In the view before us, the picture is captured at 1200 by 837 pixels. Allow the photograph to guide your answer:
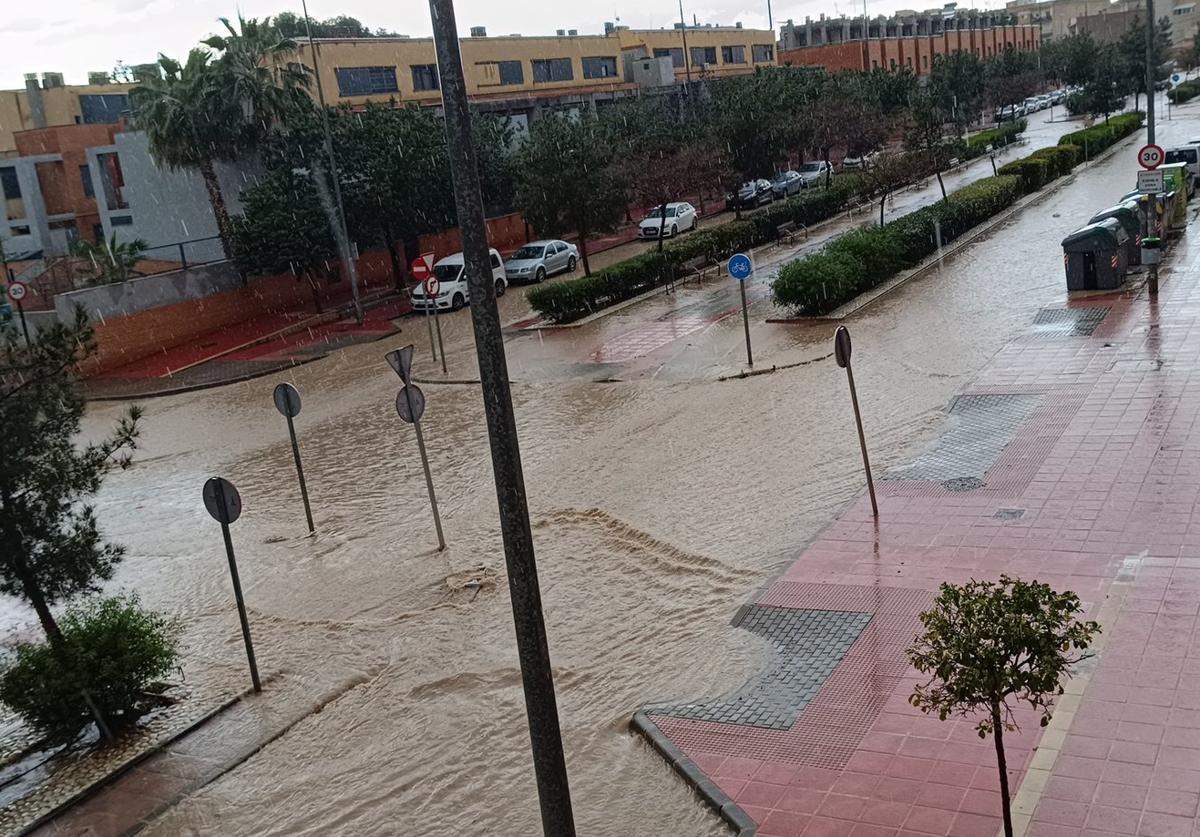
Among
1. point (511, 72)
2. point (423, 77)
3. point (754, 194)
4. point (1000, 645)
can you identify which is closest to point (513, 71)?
point (511, 72)

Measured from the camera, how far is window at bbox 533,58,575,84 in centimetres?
5462

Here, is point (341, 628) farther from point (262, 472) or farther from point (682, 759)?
point (262, 472)

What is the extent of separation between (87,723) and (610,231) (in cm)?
2422

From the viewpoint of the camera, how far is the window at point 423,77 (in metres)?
47.5

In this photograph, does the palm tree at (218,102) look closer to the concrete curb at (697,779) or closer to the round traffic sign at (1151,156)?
the round traffic sign at (1151,156)

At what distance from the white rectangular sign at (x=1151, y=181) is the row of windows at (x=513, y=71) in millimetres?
21667

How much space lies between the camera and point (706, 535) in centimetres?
1186

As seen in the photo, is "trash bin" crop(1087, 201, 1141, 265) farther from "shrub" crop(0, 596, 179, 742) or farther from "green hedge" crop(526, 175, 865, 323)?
"shrub" crop(0, 596, 179, 742)

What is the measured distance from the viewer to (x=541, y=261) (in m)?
33.6

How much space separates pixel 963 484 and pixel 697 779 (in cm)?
576

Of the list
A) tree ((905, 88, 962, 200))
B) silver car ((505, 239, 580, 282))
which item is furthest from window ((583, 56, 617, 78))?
silver car ((505, 239, 580, 282))

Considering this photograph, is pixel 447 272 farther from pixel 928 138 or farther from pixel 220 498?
pixel 220 498

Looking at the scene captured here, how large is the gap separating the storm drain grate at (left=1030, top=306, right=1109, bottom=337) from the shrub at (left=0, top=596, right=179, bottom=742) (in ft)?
45.0

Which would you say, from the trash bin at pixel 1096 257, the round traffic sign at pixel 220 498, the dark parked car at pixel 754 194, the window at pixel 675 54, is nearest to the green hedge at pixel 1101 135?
the dark parked car at pixel 754 194
